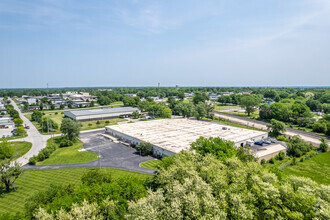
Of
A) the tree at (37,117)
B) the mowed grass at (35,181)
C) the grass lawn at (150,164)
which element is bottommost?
the mowed grass at (35,181)

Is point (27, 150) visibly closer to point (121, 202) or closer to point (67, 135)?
point (67, 135)

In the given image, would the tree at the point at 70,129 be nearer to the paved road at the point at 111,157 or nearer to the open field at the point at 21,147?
the paved road at the point at 111,157

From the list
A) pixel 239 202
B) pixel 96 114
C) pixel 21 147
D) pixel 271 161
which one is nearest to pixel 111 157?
pixel 21 147

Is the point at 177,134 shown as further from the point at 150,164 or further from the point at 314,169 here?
the point at 314,169

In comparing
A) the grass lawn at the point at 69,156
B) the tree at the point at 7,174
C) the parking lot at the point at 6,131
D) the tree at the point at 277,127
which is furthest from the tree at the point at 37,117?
the tree at the point at 277,127

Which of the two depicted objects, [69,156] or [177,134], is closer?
[69,156]

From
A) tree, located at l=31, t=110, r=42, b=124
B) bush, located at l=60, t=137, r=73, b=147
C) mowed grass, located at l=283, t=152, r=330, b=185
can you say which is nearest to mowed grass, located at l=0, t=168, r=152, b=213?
bush, located at l=60, t=137, r=73, b=147
